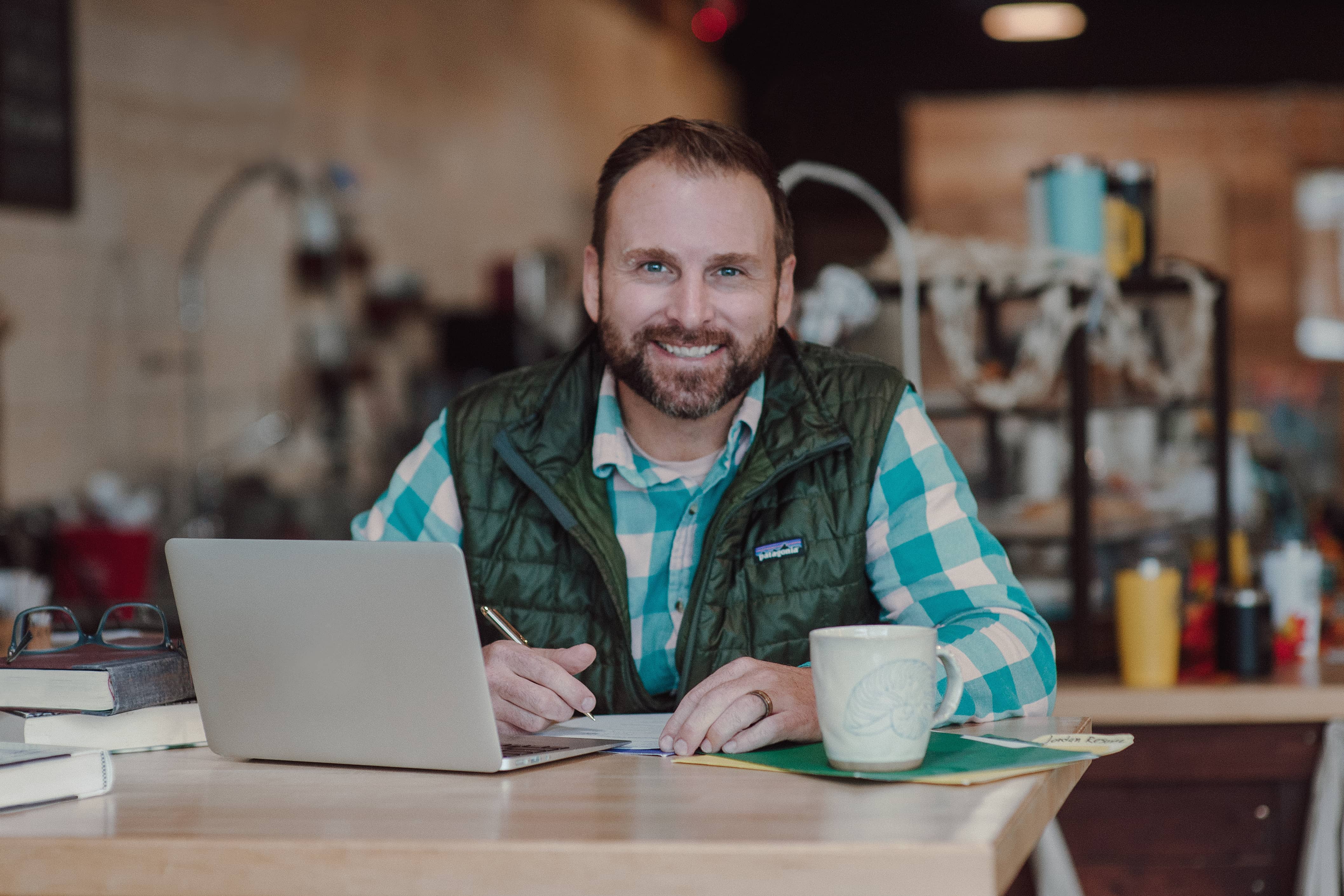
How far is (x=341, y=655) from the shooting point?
1.12 meters

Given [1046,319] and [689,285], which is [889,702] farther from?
[1046,319]

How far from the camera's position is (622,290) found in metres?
1.68

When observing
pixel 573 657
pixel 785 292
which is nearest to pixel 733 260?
pixel 785 292

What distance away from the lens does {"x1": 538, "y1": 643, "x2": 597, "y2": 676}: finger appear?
1236 mm

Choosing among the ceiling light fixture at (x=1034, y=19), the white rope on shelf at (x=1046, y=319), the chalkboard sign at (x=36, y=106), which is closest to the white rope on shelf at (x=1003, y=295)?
the white rope on shelf at (x=1046, y=319)

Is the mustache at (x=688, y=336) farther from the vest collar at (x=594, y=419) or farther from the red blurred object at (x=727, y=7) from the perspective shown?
the red blurred object at (x=727, y=7)

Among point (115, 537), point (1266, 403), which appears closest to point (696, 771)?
point (115, 537)

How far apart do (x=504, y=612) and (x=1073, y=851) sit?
958 mm

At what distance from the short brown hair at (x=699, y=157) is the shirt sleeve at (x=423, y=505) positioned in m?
0.32

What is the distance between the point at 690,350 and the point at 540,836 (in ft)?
2.70

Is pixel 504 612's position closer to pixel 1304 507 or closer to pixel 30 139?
pixel 1304 507

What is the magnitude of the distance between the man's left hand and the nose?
52 cm

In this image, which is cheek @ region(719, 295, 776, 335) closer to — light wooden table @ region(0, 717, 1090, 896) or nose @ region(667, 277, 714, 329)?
nose @ region(667, 277, 714, 329)

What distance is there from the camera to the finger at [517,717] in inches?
50.7
